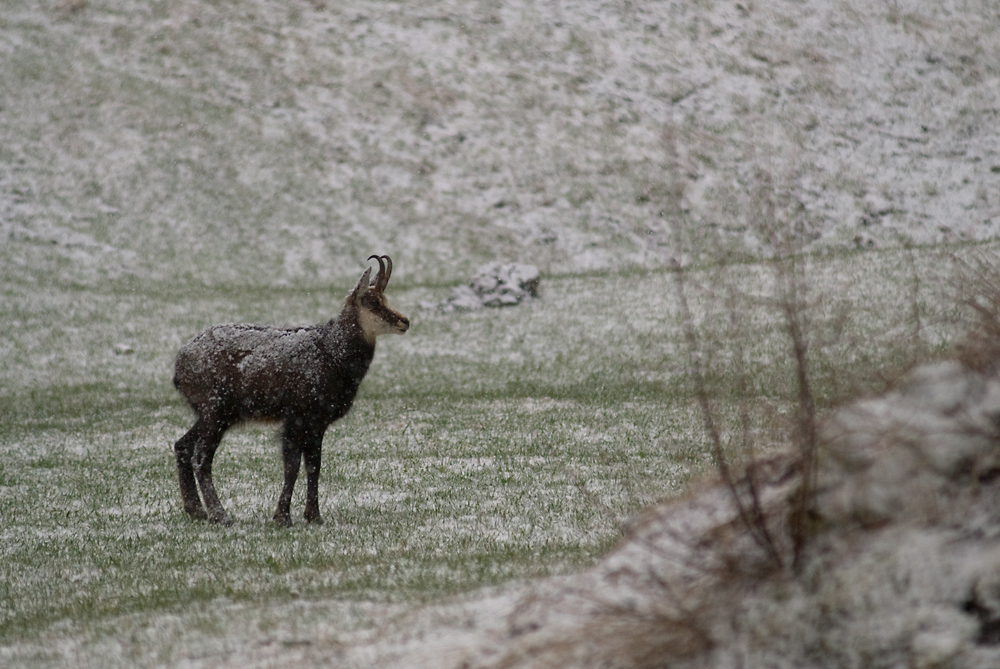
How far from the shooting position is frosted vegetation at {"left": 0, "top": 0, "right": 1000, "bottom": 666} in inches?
393

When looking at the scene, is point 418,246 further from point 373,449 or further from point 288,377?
point 288,377

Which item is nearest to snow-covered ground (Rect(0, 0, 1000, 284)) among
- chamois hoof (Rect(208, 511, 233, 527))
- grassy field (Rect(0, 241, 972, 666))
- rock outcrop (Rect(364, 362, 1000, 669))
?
grassy field (Rect(0, 241, 972, 666))

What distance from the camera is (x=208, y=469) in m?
11.6

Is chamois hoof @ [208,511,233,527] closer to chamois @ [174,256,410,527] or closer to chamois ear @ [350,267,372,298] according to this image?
chamois @ [174,256,410,527]

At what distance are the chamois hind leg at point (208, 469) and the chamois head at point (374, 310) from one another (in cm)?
198

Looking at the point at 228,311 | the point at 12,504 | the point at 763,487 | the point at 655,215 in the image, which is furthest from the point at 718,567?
the point at 655,215

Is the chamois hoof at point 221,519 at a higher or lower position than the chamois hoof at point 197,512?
higher

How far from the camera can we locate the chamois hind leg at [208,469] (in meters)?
11.5

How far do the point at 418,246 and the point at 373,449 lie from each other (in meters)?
18.3

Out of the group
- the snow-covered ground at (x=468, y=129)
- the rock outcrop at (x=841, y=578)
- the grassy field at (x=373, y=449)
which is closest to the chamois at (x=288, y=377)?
the grassy field at (x=373, y=449)

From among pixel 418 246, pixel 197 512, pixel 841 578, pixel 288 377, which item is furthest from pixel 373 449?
pixel 418 246

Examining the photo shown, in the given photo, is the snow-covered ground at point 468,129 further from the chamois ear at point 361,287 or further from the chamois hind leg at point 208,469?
the chamois ear at point 361,287

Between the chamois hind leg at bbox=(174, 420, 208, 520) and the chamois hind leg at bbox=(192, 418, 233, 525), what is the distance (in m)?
0.17

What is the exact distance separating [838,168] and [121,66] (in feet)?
Result: 89.7
